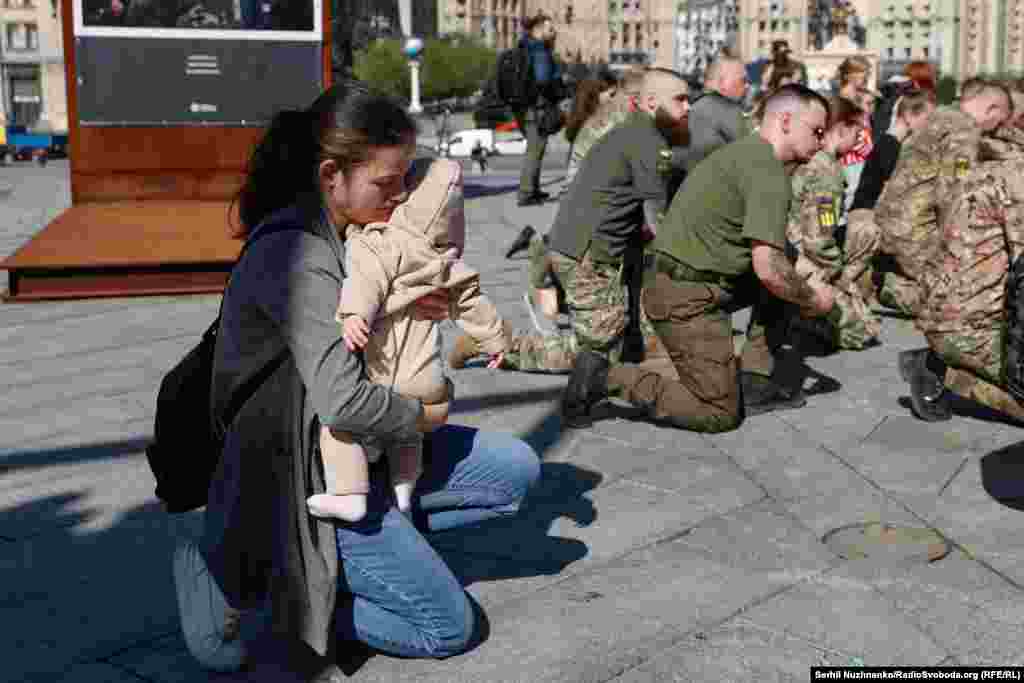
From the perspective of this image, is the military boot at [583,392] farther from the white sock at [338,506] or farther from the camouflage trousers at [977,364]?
the white sock at [338,506]

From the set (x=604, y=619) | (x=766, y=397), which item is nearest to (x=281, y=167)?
(x=604, y=619)

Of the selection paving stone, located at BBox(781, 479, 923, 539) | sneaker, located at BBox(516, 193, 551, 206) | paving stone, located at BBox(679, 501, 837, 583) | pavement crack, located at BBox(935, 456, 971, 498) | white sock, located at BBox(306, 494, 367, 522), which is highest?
white sock, located at BBox(306, 494, 367, 522)

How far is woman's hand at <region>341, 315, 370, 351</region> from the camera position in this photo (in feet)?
11.5

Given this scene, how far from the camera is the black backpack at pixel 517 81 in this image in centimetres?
1523

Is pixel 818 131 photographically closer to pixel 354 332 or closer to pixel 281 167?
pixel 281 167

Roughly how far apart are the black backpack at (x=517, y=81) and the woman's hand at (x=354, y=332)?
39.1 feet

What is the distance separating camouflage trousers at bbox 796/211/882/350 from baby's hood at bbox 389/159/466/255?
3.65 meters

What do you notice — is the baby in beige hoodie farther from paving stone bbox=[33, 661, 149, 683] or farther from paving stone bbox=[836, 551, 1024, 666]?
paving stone bbox=[836, 551, 1024, 666]

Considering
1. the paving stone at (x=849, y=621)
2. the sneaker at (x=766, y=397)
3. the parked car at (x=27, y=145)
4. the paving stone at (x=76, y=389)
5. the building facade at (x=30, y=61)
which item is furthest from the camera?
the building facade at (x=30, y=61)

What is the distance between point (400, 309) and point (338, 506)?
50 centimetres

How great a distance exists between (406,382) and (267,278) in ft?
1.49

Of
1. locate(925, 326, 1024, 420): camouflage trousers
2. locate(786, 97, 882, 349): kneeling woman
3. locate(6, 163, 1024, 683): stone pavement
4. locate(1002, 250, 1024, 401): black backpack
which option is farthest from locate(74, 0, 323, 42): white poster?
locate(1002, 250, 1024, 401): black backpack

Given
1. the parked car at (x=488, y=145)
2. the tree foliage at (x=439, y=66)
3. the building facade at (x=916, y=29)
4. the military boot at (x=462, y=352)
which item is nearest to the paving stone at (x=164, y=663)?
the military boot at (x=462, y=352)

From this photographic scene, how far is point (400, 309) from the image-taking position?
12.2 feet
